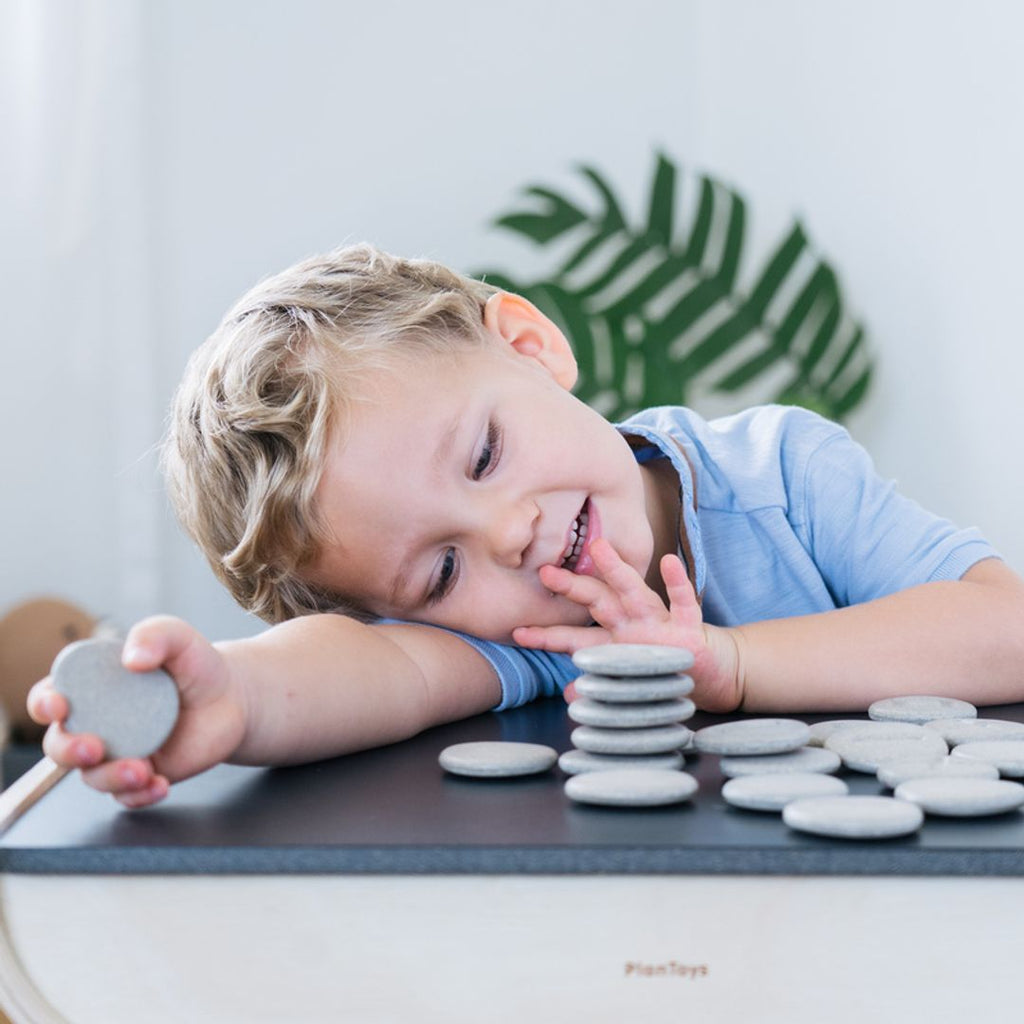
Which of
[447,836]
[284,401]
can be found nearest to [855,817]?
[447,836]

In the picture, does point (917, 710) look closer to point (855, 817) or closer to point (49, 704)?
point (855, 817)

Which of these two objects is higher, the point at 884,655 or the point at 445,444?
the point at 445,444

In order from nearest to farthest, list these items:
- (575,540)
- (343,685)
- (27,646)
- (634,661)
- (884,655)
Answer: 1. (634,661)
2. (343,685)
3. (884,655)
4. (575,540)
5. (27,646)

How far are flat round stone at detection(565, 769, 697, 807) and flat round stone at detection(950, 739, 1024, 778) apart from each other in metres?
0.14

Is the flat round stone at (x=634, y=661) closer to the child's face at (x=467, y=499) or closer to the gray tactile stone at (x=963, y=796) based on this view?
the gray tactile stone at (x=963, y=796)

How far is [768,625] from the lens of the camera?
87cm

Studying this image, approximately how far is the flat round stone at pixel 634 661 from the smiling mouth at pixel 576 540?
0.32 metres

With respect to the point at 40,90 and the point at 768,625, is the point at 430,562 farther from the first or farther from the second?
the point at 40,90

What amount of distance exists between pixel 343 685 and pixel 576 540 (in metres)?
0.28

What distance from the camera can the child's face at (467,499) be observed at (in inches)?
34.6

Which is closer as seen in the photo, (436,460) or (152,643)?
(152,643)

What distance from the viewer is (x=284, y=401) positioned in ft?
2.98

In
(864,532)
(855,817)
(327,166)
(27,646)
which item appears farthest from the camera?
(327,166)

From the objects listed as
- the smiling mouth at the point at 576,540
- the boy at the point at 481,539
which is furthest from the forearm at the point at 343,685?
the smiling mouth at the point at 576,540
